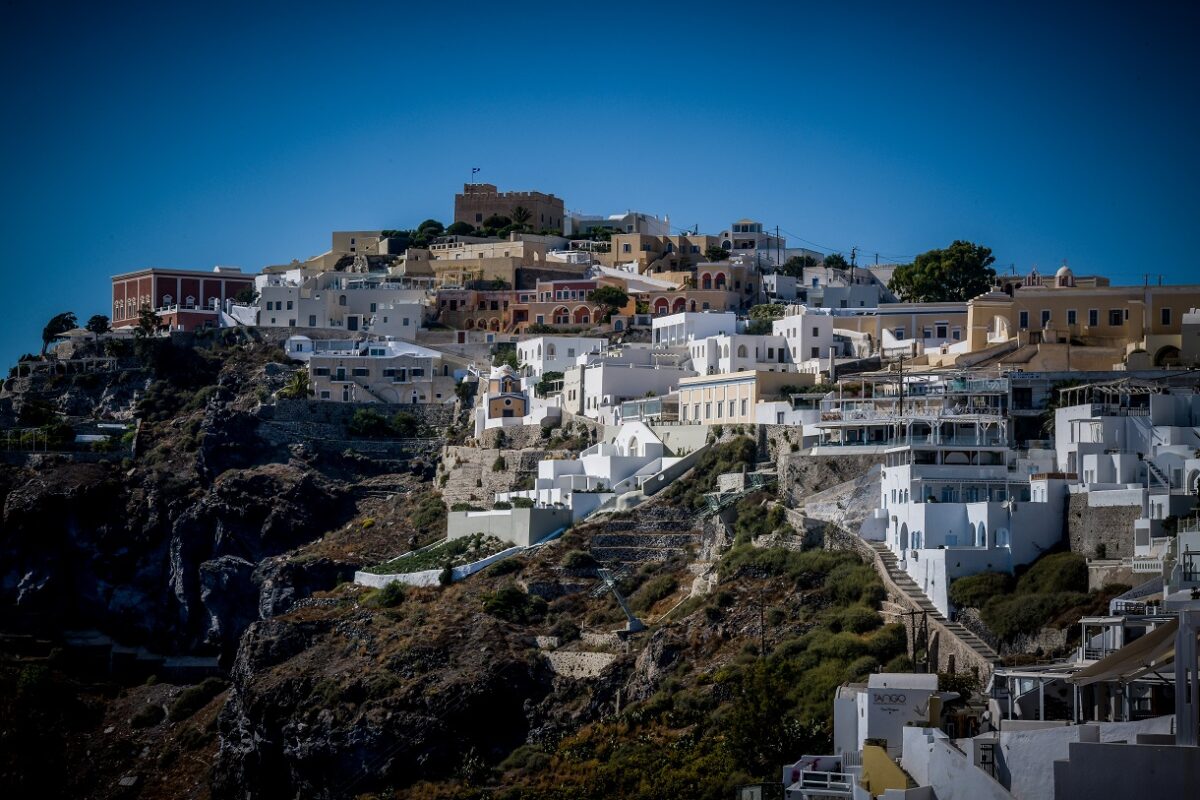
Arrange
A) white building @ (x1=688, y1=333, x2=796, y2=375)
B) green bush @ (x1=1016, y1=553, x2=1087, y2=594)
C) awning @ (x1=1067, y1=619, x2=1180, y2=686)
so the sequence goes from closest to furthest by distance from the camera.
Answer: awning @ (x1=1067, y1=619, x2=1180, y2=686), green bush @ (x1=1016, y1=553, x2=1087, y2=594), white building @ (x1=688, y1=333, x2=796, y2=375)

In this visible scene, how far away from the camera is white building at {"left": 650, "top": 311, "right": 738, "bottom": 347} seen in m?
71.1

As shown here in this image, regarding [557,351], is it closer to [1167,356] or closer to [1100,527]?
[1167,356]

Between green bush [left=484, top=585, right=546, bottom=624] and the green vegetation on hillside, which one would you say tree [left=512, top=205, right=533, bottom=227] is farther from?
the green vegetation on hillside

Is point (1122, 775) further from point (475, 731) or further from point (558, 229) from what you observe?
point (558, 229)

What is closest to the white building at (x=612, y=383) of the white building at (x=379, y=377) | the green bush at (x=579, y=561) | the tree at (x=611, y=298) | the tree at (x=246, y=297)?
the white building at (x=379, y=377)

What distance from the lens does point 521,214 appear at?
105 m

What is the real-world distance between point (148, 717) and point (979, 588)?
3701cm

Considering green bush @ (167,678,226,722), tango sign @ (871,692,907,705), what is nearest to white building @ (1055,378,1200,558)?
tango sign @ (871,692,907,705)

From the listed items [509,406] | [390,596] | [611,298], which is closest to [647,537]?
[390,596]

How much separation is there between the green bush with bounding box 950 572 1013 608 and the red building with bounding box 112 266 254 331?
2211 inches

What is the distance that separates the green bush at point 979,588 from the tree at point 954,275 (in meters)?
36.0

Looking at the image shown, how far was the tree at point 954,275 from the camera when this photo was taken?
74.8m

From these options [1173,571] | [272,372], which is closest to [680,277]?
[272,372]

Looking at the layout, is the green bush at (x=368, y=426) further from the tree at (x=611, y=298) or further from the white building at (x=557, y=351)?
the tree at (x=611, y=298)
